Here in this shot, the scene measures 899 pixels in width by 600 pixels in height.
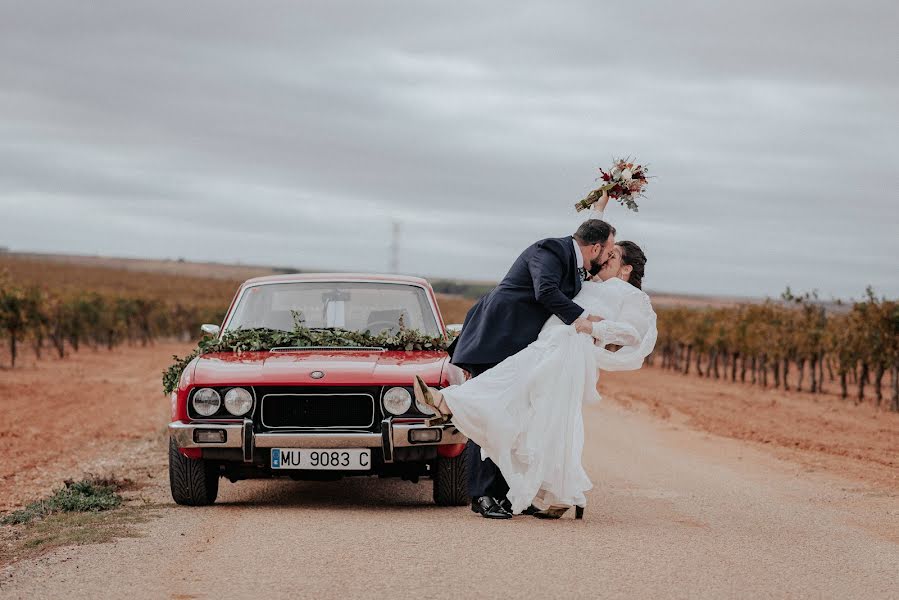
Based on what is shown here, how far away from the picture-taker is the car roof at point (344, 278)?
32.6ft

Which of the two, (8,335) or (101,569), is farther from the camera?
(8,335)

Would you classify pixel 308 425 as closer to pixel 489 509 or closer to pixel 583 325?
pixel 489 509

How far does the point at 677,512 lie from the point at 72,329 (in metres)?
50.2

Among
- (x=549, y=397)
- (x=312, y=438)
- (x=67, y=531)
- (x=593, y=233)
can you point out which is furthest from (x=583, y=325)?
(x=67, y=531)

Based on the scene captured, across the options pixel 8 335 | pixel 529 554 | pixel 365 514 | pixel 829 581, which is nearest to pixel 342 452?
pixel 365 514

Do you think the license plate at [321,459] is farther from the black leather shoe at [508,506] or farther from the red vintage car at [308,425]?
the black leather shoe at [508,506]

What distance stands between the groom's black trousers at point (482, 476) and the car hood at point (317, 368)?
421mm

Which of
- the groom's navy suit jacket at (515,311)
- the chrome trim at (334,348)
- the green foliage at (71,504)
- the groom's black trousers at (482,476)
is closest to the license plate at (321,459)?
the groom's black trousers at (482,476)

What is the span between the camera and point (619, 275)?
27.5 feet

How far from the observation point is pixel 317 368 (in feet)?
26.5

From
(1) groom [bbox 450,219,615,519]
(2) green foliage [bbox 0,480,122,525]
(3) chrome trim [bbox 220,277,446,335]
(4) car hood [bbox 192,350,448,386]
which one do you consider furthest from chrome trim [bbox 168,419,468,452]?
(3) chrome trim [bbox 220,277,446,335]

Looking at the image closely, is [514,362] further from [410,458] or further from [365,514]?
[365,514]

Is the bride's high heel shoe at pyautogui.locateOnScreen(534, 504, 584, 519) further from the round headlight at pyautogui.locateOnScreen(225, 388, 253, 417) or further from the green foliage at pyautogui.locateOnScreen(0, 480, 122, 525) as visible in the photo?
the green foliage at pyautogui.locateOnScreen(0, 480, 122, 525)

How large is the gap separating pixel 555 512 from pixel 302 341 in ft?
8.53
